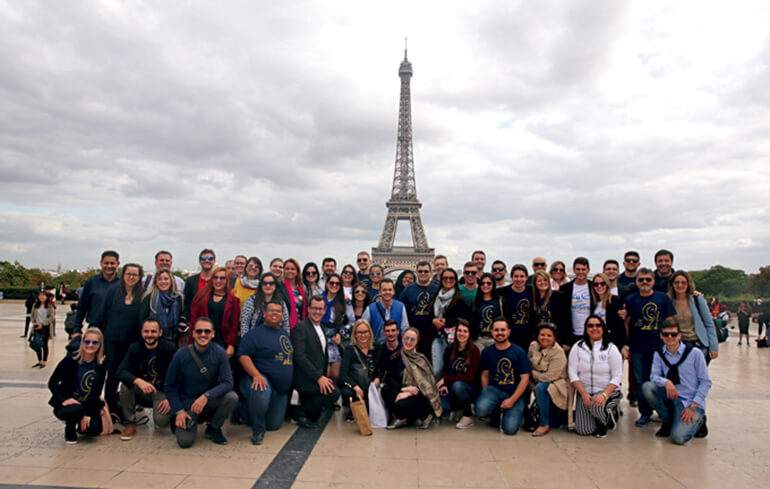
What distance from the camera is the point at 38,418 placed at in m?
5.75

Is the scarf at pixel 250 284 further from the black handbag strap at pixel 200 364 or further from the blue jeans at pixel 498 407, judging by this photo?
the blue jeans at pixel 498 407

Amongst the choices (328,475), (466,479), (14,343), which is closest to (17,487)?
(328,475)

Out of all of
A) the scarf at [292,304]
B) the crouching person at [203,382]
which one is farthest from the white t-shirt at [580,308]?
the crouching person at [203,382]

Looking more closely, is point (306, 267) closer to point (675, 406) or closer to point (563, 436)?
point (563, 436)

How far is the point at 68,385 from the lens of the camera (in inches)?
199

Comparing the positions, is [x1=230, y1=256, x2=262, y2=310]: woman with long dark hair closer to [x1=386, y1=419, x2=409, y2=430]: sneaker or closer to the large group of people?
the large group of people

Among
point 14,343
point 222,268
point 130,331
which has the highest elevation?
point 222,268

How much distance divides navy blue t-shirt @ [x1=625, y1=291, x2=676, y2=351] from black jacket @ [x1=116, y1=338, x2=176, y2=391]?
5.29m

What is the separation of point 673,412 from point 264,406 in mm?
4313

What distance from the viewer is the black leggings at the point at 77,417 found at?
4949 millimetres

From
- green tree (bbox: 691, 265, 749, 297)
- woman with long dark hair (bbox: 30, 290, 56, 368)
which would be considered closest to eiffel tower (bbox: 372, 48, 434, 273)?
green tree (bbox: 691, 265, 749, 297)

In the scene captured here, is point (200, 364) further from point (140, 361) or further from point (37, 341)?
point (37, 341)

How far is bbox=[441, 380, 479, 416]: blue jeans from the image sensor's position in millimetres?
5754

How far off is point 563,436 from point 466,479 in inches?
70.5
